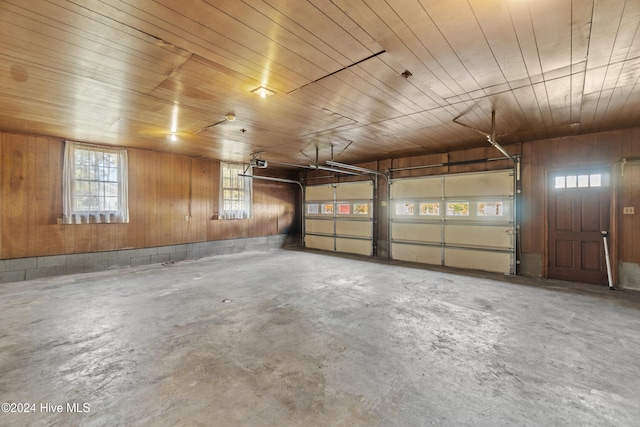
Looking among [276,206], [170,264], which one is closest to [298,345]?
[170,264]

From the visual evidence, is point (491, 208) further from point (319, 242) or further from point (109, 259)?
point (109, 259)

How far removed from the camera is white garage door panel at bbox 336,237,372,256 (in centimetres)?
841

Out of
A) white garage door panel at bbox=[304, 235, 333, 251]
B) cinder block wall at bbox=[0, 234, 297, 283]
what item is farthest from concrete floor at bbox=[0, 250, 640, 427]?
white garage door panel at bbox=[304, 235, 333, 251]

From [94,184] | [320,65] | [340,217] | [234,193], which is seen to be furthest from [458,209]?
[94,184]

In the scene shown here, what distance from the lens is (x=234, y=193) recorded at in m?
8.70

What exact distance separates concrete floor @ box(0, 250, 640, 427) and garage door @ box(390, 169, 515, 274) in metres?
1.58

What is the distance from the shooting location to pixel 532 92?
3359 mm

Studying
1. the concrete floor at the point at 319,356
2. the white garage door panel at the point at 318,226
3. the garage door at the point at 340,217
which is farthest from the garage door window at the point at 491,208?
the white garage door panel at the point at 318,226

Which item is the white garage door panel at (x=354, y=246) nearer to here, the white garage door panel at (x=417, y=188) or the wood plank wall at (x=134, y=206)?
the white garage door panel at (x=417, y=188)

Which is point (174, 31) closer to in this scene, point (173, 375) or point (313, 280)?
point (173, 375)

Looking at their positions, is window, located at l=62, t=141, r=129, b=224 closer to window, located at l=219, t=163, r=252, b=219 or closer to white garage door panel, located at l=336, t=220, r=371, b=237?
window, located at l=219, t=163, r=252, b=219

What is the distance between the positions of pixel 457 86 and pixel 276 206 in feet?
25.1

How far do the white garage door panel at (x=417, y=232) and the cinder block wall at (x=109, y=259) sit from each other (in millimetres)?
4646

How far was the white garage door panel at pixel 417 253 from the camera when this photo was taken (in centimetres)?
696
